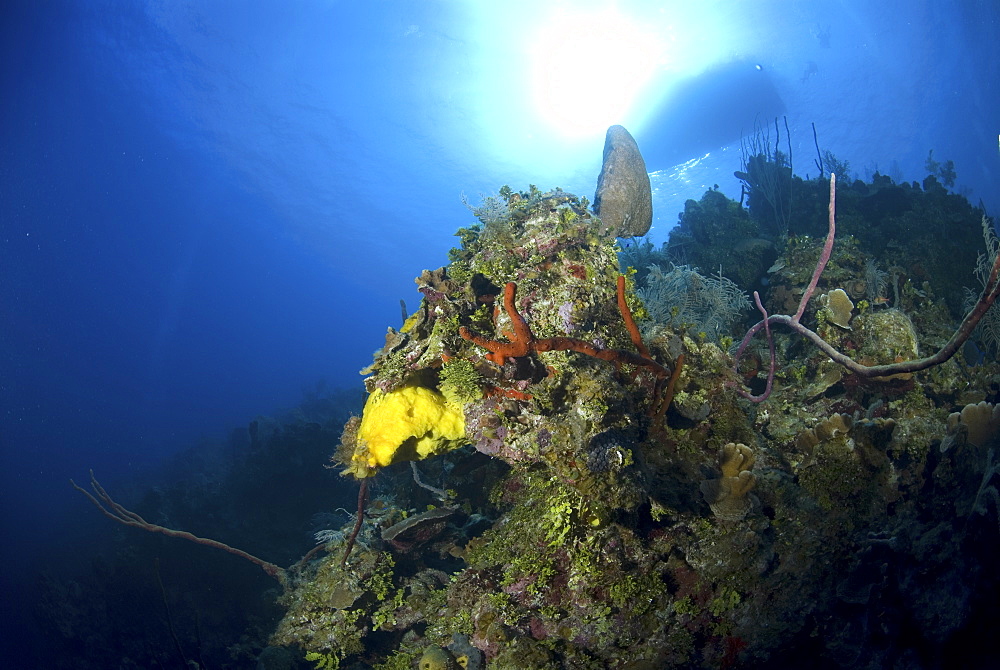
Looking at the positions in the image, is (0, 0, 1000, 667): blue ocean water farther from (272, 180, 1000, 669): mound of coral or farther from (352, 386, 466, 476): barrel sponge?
(352, 386, 466, 476): barrel sponge

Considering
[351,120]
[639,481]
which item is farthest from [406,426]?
[351,120]

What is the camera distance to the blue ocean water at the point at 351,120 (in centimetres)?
2245

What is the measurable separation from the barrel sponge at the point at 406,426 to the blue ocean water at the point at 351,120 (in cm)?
775

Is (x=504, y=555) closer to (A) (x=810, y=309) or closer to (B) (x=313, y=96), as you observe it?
(A) (x=810, y=309)

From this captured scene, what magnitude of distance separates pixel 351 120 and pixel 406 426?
138 ft

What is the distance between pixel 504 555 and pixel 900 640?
14.7ft

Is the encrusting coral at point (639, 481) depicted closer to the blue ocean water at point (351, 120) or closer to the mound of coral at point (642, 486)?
the mound of coral at point (642, 486)

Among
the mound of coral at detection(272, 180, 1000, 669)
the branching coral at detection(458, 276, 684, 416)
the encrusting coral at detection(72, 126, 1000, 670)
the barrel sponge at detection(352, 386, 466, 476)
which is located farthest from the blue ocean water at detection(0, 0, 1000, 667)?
the branching coral at detection(458, 276, 684, 416)

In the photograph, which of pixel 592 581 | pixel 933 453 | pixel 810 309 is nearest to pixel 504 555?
pixel 592 581

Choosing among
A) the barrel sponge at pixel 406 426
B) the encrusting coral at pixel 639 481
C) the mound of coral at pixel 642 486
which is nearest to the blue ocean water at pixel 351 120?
the encrusting coral at pixel 639 481

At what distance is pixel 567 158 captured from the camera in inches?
1330

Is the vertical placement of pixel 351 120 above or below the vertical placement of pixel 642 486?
above

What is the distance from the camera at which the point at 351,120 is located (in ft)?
122

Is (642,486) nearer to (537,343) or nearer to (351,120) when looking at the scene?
(537,343)
